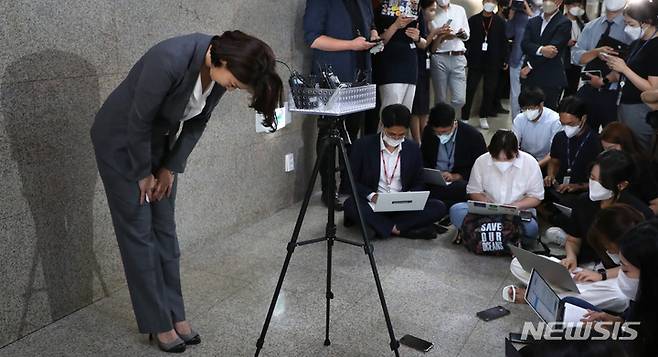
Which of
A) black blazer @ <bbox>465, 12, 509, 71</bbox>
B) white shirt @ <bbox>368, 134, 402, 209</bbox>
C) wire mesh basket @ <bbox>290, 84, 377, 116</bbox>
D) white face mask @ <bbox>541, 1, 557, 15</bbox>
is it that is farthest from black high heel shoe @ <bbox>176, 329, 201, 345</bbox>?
black blazer @ <bbox>465, 12, 509, 71</bbox>

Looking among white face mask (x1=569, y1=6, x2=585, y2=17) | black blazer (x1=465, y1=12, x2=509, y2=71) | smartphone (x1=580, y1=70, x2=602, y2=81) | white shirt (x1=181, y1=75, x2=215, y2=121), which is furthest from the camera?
black blazer (x1=465, y1=12, x2=509, y2=71)

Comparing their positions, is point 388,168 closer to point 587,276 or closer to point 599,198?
point 599,198

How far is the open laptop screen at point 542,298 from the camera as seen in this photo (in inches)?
77.7

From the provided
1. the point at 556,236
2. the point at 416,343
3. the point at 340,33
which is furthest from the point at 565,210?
the point at 340,33

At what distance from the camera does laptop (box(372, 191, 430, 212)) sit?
3051 millimetres

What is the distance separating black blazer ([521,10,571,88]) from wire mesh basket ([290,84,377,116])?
10.1ft

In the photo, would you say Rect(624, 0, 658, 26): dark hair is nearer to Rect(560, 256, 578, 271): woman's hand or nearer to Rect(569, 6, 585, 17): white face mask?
Rect(560, 256, 578, 271): woman's hand

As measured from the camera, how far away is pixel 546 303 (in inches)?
81.0

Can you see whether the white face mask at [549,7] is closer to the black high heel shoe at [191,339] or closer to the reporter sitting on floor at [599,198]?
the reporter sitting on floor at [599,198]

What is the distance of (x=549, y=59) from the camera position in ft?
14.9

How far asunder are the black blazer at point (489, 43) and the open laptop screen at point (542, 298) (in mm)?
4432

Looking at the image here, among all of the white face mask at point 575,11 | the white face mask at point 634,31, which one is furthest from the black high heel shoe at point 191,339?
the white face mask at point 575,11

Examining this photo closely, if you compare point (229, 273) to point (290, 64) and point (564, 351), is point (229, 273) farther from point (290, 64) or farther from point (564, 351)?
point (564, 351)

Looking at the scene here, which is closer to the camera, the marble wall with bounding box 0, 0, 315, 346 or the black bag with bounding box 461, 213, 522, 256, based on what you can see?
the marble wall with bounding box 0, 0, 315, 346
